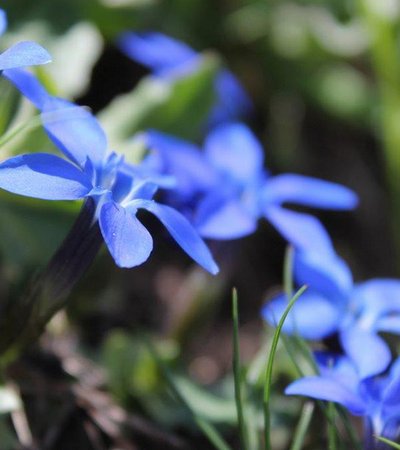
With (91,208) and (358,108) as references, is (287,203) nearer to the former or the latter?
(358,108)

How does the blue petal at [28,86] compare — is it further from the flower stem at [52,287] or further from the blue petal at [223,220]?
the blue petal at [223,220]

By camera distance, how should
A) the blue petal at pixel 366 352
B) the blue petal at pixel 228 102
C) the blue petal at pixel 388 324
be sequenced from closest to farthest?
1. the blue petal at pixel 366 352
2. the blue petal at pixel 388 324
3. the blue petal at pixel 228 102

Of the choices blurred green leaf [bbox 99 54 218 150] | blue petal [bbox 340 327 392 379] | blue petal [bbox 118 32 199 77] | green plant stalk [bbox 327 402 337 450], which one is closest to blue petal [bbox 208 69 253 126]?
blue petal [bbox 118 32 199 77]

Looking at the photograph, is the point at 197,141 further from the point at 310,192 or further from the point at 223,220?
the point at 223,220

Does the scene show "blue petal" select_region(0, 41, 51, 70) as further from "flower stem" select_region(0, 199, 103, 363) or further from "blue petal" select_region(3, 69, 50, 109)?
"flower stem" select_region(0, 199, 103, 363)

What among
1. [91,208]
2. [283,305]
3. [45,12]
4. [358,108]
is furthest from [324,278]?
[358,108]

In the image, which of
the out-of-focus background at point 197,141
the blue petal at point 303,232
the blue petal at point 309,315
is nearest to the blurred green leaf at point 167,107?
the out-of-focus background at point 197,141
